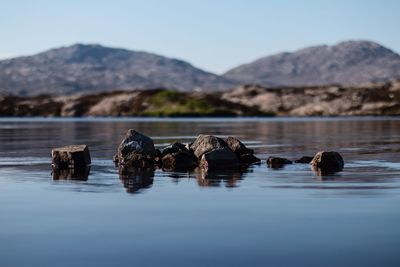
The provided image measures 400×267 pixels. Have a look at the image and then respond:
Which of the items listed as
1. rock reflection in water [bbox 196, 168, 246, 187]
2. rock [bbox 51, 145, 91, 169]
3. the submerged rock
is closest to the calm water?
rock reflection in water [bbox 196, 168, 246, 187]

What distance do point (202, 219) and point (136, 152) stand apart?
75.1 feet

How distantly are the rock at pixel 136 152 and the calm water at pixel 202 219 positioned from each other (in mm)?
6470

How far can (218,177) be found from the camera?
35625mm

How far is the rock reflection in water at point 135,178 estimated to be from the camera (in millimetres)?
30841

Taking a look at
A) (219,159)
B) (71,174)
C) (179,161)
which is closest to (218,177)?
(219,159)

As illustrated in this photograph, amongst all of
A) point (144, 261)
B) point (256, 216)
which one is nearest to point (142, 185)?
point (256, 216)

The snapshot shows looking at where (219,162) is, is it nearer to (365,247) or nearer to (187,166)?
(187,166)

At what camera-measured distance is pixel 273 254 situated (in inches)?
656

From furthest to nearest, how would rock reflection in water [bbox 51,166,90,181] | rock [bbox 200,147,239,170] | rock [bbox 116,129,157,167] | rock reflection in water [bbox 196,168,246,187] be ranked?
1. rock [bbox 116,129,157,167]
2. rock [bbox 200,147,239,170]
3. rock reflection in water [bbox 51,166,90,181]
4. rock reflection in water [bbox 196,168,246,187]

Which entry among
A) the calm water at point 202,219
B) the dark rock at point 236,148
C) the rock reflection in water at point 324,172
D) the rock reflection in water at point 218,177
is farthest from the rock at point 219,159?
the rock reflection in water at point 324,172

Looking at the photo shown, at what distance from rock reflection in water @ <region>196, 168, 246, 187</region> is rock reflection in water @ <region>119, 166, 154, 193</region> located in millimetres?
2547

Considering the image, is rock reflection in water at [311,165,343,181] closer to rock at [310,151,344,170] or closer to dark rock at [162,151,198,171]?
rock at [310,151,344,170]

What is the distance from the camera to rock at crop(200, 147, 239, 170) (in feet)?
136

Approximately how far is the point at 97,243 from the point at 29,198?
9.78m
